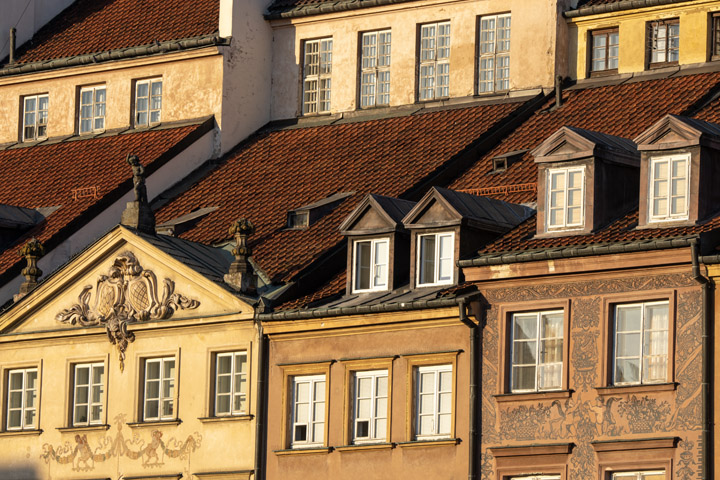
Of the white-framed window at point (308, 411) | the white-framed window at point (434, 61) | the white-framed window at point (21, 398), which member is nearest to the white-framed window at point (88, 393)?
the white-framed window at point (21, 398)

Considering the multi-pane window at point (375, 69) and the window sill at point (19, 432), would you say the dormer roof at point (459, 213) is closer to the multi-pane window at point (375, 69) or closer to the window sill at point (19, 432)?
the window sill at point (19, 432)

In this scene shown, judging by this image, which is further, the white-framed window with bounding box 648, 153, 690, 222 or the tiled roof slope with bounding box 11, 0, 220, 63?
the tiled roof slope with bounding box 11, 0, 220, 63

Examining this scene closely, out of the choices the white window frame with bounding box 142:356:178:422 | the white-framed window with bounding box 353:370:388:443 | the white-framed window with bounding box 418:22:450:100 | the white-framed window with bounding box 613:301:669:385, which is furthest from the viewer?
the white-framed window with bounding box 418:22:450:100

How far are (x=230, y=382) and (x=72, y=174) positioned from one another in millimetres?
11726

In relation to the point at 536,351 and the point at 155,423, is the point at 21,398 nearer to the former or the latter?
the point at 155,423

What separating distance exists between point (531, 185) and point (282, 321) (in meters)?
6.37

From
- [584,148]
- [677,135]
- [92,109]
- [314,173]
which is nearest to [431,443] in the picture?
[584,148]

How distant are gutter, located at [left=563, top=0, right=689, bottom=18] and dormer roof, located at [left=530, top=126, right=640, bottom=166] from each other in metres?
8.89

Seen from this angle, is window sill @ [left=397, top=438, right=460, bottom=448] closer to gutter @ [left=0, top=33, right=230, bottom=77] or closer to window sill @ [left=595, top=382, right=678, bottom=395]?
window sill @ [left=595, top=382, right=678, bottom=395]

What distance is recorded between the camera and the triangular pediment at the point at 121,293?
5403 cm

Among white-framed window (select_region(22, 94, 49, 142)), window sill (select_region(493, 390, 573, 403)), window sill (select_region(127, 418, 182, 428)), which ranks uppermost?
white-framed window (select_region(22, 94, 49, 142))

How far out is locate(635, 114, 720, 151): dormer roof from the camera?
47.1 metres

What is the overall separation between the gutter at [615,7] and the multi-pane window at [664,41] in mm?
477

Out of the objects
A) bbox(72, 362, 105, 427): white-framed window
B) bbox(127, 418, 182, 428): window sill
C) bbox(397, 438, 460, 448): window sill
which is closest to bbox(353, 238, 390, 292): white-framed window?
bbox(397, 438, 460, 448): window sill
